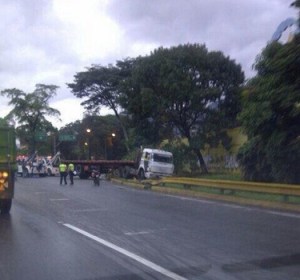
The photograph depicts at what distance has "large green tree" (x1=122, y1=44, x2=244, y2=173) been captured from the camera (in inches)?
1763

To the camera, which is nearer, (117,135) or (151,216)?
(151,216)

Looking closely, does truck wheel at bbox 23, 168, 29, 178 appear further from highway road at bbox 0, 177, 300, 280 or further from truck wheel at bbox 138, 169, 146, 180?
highway road at bbox 0, 177, 300, 280

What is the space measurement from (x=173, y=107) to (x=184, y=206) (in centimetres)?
2401

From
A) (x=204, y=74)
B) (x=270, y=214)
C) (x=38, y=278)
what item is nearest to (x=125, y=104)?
(x=204, y=74)

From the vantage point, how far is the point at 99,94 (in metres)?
66.2

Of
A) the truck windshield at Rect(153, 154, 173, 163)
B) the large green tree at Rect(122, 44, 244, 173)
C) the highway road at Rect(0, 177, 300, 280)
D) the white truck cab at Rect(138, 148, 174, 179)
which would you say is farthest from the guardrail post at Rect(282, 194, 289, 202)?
the truck windshield at Rect(153, 154, 173, 163)

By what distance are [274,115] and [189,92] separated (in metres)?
22.5

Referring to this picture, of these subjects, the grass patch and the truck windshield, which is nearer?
the grass patch

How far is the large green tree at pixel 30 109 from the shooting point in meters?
83.4

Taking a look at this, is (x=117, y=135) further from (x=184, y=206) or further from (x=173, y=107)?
(x=184, y=206)

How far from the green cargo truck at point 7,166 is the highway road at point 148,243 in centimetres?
50

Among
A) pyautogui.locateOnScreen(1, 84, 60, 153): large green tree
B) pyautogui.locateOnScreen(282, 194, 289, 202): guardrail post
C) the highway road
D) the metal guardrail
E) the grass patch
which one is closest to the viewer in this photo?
the highway road

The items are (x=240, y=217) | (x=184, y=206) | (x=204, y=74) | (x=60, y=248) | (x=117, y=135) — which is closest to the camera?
(x=60, y=248)

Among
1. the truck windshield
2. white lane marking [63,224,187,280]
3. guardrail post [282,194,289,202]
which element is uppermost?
the truck windshield
